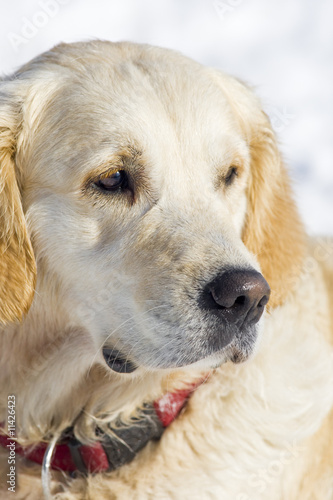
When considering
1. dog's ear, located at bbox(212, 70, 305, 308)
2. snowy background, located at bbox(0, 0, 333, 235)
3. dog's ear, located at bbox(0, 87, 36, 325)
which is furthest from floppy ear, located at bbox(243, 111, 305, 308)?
snowy background, located at bbox(0, 0, 333, 235)

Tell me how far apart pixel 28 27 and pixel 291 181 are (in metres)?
2.10

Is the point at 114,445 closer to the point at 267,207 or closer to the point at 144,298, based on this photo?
the point at 144,298

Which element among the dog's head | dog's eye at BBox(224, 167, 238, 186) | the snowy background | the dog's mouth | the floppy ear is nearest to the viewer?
the dog's head

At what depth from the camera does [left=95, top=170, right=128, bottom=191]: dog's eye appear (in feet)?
8.49

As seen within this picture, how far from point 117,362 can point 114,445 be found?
0.49 metres

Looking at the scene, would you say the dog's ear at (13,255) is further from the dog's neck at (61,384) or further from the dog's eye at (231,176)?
the dog's eye at (231,176)

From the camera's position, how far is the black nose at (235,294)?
2.24 meters

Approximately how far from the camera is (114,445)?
2.80 meters

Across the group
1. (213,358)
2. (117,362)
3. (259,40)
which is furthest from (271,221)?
(259,40)

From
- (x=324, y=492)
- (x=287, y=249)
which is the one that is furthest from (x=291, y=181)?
(x=324, y=492)

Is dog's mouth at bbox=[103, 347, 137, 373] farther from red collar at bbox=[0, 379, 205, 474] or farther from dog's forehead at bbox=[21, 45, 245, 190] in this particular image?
dog's forehead at bbox=[21, 45, 245, 190]

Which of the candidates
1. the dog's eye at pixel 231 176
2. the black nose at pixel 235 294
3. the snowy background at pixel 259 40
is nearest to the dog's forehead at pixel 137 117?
the dog's eye at pixel 231 176

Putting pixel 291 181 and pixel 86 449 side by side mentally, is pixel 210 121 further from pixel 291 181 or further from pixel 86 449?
pixel 86 449

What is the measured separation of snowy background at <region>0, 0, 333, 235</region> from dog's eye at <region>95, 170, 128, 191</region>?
15.8ft
